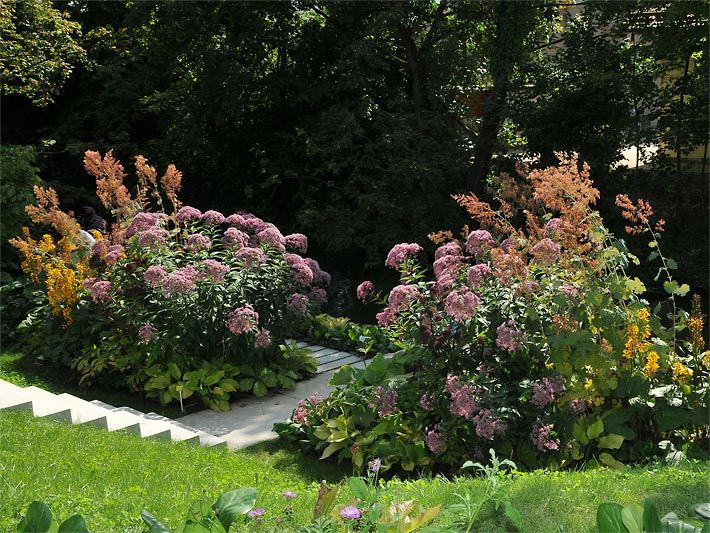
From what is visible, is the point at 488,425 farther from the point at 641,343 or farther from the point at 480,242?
the point at 480,242

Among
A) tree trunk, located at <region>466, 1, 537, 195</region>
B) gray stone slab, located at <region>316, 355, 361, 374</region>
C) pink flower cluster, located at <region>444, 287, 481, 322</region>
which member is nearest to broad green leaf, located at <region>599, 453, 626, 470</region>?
pink flower cluster, located at <region>444, 287, 481, 322</region>

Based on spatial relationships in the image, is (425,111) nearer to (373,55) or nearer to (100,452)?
(373,55)

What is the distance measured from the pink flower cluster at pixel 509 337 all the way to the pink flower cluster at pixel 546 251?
0.44 meters

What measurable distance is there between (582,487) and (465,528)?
999 mm

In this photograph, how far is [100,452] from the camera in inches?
196

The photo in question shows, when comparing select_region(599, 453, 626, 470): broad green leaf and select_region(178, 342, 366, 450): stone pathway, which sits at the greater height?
select_region(178, 342, 366, 450): stone pathway

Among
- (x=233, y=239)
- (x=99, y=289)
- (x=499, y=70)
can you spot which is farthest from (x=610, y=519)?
(x=499, y=70)

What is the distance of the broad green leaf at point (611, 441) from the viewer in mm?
5188

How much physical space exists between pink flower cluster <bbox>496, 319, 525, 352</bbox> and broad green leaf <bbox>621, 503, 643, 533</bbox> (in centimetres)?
230

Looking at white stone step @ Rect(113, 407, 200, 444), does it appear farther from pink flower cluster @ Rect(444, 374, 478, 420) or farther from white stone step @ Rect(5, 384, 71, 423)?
pink flower cluster @ Rect(444, 374, 478, 420)

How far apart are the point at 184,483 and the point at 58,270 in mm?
4420

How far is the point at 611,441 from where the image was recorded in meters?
5.21

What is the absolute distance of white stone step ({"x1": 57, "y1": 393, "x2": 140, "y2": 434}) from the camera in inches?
239

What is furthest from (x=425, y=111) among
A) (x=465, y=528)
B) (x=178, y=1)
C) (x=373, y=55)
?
(x=465, y=528)
